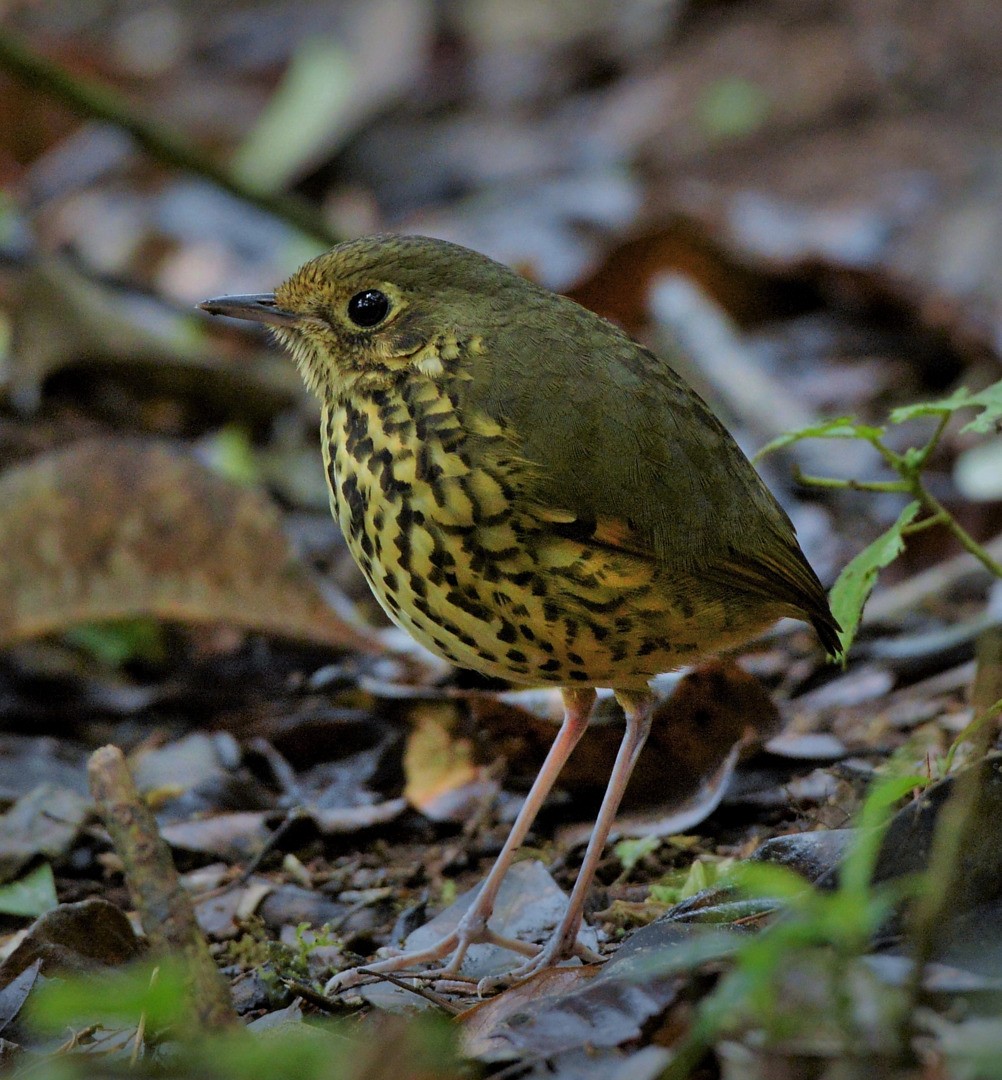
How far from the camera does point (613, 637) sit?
3.61m

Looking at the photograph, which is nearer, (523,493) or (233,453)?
(523,493)

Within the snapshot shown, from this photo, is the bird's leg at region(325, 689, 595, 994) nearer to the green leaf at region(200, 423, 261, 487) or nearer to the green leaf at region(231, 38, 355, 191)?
the green leaf at region(200, 423, 261, 487)

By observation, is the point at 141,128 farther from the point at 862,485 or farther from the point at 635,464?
the point at 862,485

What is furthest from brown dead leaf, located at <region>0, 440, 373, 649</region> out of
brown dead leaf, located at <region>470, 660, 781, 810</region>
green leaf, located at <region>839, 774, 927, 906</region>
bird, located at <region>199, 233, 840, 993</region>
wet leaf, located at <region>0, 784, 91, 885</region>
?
green leaf, located at <region>839, 774, 927, 906</region>

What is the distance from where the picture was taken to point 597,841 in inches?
151

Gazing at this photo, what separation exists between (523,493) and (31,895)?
171cm

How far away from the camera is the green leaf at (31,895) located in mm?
4090

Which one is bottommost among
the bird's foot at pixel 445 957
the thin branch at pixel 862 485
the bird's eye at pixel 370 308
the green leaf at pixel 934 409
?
the bird's foot at pixel 445 957

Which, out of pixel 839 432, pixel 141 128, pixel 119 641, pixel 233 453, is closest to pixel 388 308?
pixel 839 432

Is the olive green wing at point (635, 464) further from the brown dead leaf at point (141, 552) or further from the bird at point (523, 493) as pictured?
the brown dead leaf at point (141, 552)

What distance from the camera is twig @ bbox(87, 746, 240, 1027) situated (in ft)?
7.85

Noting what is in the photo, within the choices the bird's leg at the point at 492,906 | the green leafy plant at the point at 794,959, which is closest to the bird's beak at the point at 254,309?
the bird's leg at the point at 492,906

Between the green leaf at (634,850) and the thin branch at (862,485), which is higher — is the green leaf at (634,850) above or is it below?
below

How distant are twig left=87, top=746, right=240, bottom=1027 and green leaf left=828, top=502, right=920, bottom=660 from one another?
1.63 m
